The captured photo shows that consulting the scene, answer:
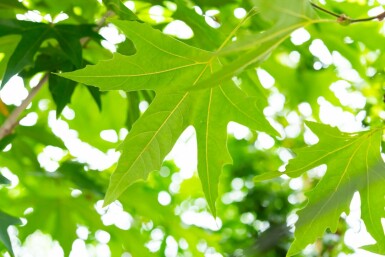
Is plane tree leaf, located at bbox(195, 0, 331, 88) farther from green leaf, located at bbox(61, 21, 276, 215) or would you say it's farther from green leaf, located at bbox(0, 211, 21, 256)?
green leaf, located at bbox(0, 211, 21, 256)

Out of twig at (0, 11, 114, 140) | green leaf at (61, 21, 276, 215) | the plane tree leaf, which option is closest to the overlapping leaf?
green leaf at (61, 21, 276, 215)

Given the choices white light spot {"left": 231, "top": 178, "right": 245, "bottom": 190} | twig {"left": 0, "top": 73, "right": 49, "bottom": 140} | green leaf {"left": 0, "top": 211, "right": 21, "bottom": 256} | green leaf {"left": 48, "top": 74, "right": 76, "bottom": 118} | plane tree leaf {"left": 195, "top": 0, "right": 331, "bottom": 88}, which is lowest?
white light spot {"left": 231, "top": 178, "right": 245, "bottom": 190}

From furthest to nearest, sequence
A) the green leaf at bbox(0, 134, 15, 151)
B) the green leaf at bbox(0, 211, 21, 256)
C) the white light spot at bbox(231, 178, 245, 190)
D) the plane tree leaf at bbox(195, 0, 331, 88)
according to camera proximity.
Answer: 1. the white light spot at bbox(231, 178, 245, 190)
2. the green leaf at bbox(0, 134, 15, 151)
3. the green leaf at bbox(0, 211, 21, 256)
4. the plane tree leaf at bbox(195, 0, 331, 88)

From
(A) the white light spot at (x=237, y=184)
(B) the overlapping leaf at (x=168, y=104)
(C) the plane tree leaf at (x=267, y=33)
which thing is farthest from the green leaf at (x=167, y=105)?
(A) the white light spot at (x=237, y=184)

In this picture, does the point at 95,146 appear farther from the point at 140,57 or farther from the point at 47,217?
the point at 140,57

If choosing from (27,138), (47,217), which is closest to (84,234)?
(47,217)

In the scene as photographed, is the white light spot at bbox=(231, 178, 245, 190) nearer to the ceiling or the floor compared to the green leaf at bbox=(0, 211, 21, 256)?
nearer to the floor

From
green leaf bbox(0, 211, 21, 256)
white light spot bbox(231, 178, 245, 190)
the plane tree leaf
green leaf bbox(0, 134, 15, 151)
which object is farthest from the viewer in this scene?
white light spot bbox(231, 178, 245, 190)

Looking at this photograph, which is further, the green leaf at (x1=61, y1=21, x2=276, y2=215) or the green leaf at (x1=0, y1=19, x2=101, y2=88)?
the green leaf at (x1=0, y1=19, x2=101, y2=88)
